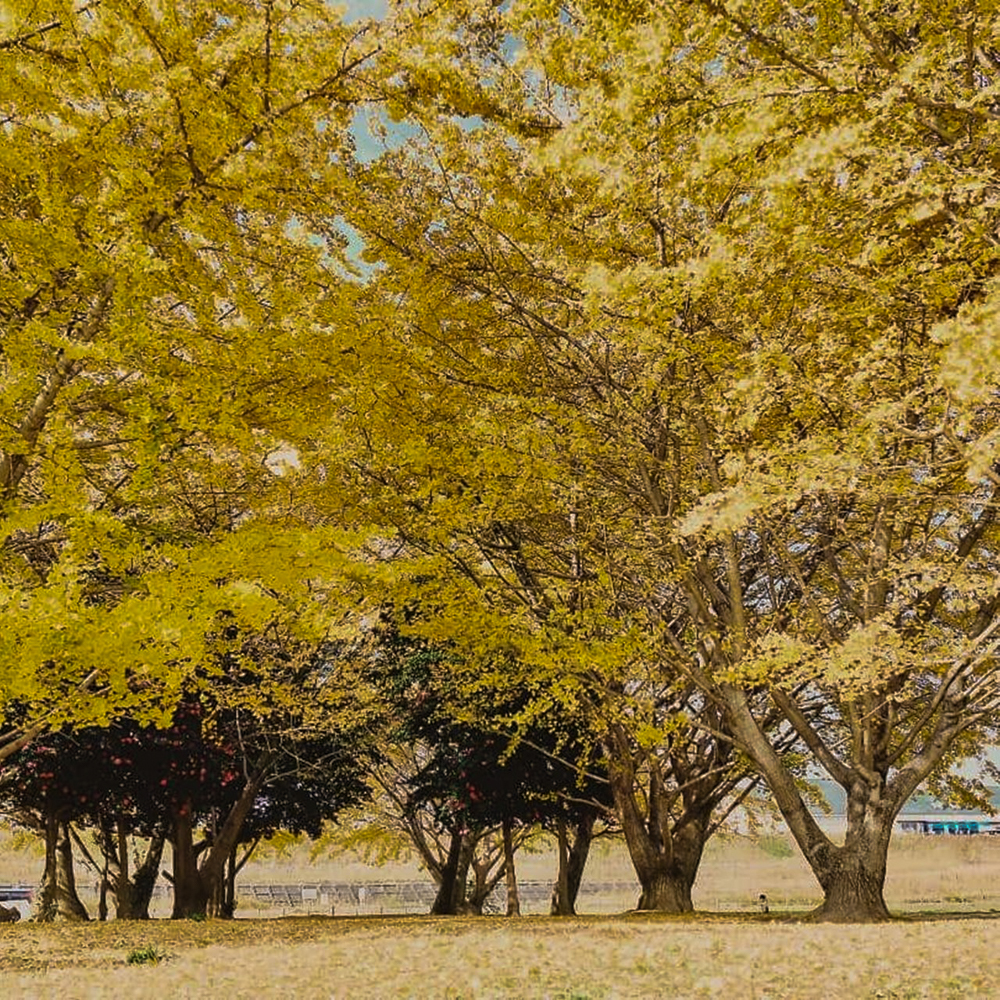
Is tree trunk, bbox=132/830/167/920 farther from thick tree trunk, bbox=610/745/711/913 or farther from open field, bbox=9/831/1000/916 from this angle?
thick tree trunk, bbox=610/745/711/913

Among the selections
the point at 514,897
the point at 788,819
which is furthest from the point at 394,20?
the point at 514,897

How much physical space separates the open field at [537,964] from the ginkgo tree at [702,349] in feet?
8.01

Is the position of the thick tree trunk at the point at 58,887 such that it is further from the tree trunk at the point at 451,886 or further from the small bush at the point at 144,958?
the small bush at the point at 144,958

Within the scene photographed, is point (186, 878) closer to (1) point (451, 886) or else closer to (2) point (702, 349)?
(1) point (451, 886)

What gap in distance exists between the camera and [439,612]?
12.8 meters

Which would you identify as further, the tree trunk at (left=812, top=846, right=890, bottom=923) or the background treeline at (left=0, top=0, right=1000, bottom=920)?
the tree trunk at (left=812, top=846, right=890, bottom=923)

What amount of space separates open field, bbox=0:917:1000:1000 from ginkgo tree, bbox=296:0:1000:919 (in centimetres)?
244

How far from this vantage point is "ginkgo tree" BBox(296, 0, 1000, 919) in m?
7.09

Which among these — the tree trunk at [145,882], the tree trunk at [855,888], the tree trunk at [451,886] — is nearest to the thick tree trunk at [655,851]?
the tree trunk at [855,888]

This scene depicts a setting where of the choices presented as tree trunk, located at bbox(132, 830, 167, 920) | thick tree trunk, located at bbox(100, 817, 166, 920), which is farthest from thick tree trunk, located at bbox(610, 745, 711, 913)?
tree trunk, located at bbox(132, 830, 167, 920)

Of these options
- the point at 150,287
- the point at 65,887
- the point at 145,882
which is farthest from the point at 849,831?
the point at 65,887

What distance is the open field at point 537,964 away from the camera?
5641 millimetres

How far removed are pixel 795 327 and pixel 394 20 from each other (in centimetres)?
537

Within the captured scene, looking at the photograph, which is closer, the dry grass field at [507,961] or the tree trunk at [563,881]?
the dry grass field at [507,961]
